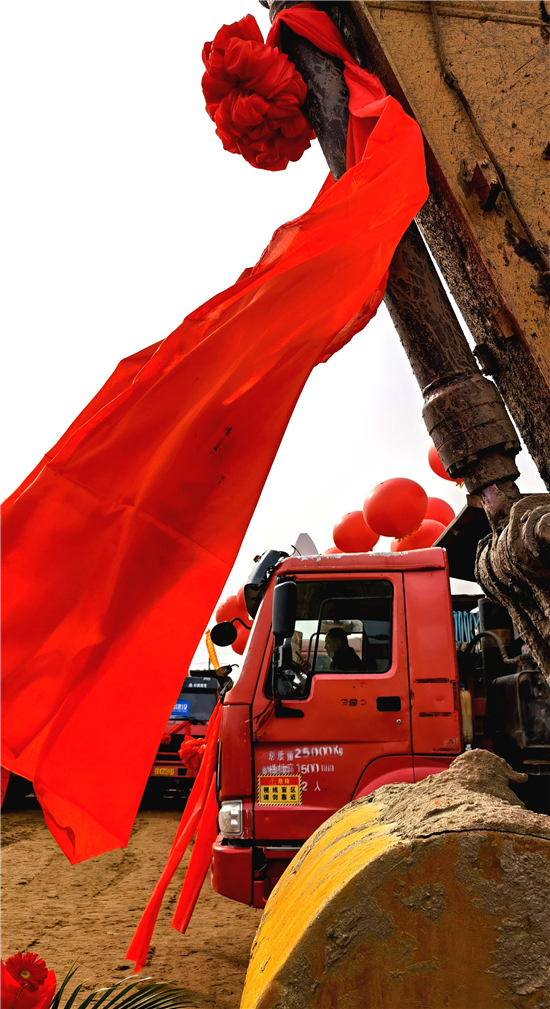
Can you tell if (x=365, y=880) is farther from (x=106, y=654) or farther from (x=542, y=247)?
(x=542, y=247)

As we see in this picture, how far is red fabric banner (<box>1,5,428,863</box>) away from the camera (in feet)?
5.45

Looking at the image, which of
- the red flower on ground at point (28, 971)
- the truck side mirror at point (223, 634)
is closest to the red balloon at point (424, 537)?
the truck side mirror at point (223, 634)

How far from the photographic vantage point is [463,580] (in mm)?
5328

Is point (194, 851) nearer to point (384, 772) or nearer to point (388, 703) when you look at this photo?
point (384, 772)

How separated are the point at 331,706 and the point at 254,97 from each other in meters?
3.23

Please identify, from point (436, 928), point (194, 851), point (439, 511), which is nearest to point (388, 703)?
point (194, 851)

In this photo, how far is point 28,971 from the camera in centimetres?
219

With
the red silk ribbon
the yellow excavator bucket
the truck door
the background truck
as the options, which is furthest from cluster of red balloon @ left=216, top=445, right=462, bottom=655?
the yellow excavator bucket

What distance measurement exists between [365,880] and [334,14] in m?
2.40

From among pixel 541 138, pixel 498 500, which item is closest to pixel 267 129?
pixel 541 138

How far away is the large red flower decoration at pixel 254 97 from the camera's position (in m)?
2.14

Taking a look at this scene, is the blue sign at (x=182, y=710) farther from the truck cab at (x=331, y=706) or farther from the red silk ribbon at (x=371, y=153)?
the red silk ribbon at (x=371, y=153)

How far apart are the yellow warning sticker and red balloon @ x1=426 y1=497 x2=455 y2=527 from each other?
377 cm

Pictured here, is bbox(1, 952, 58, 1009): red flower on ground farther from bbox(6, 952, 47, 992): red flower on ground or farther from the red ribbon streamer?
the red ribbon streamer
